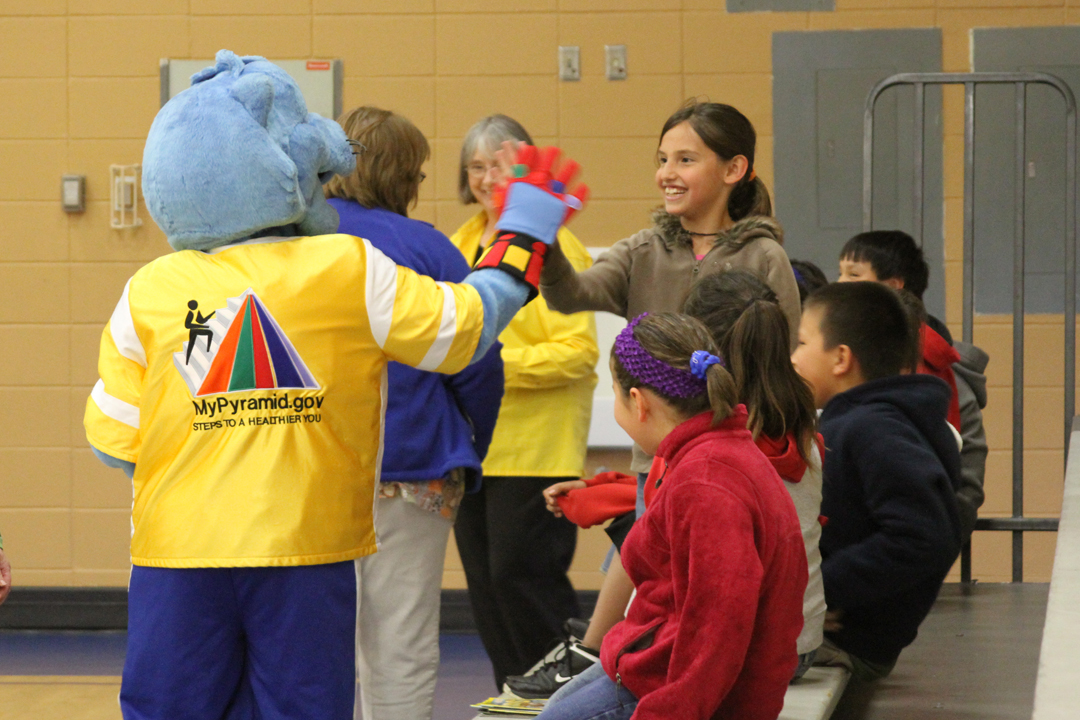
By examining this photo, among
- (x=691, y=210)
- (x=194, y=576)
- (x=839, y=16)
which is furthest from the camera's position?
(x=839, y=16)

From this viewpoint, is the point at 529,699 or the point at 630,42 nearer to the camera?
the point at 529,699

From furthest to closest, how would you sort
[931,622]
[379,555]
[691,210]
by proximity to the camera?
[931,622], [691,210], [379,555]

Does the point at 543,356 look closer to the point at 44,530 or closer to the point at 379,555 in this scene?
the point at 379,555

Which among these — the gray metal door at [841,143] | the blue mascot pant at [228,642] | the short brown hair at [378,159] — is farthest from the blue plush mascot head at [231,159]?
the gray metal door at [841,143]

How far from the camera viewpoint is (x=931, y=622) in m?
2.73

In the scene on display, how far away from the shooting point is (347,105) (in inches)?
170

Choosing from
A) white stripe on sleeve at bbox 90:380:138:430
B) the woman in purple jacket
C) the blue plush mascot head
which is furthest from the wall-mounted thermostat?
white stripe on sleeve at bbox 90:380:138:430

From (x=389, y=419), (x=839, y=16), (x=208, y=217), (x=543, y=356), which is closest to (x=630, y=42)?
(x=839, y=16)

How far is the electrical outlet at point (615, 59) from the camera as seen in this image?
4277 millimetres

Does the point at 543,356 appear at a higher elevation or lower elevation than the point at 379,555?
higher

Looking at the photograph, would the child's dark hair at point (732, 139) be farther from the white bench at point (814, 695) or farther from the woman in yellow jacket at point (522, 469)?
the white bench at point (814, 695)

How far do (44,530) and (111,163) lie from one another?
1.45 metres

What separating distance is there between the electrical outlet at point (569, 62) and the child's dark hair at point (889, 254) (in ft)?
5.39

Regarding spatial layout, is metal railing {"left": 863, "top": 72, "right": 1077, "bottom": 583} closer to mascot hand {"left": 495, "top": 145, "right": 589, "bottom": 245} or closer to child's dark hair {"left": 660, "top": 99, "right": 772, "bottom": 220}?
child's dark hair {"left": 660, "top": 99, "right": 772, "bottom": 220}
